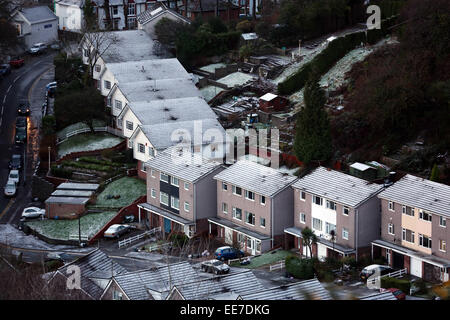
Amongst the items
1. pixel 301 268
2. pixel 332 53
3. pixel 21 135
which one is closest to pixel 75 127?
pixel 21 135

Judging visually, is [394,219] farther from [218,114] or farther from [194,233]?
[218,114]

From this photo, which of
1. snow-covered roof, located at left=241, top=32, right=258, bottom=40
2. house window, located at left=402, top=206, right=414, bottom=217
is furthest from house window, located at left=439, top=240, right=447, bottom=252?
snow-covered roof, located at left=241, top=32, right=258, bottom=40

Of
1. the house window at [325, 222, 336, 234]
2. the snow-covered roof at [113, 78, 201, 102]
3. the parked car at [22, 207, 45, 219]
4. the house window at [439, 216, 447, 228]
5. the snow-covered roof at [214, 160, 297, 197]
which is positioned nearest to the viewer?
the house window at [439, 216, 447, 228]

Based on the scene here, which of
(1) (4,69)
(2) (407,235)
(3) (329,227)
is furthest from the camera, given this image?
(1) (4,69)

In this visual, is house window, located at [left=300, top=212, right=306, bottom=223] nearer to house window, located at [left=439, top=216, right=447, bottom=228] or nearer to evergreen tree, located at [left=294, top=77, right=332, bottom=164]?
evergreen tree, located at [left=294, top=77, right=332, bottom=164]

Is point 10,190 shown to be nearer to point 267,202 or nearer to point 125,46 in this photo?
point 125,46
